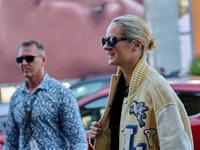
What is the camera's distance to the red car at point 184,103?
11.6ft

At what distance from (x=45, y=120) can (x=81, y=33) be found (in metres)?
11.2

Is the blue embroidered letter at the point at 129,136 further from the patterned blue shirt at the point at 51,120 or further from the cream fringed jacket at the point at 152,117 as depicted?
the patterned blue shirt at the point at 51,120

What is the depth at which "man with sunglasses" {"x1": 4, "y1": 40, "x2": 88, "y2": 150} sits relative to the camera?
241 centimetres

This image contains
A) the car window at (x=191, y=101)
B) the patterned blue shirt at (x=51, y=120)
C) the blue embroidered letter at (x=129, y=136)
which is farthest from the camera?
the car window at (x=191, y=101)

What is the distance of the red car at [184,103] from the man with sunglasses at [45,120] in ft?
4.47

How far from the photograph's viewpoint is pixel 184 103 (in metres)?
3.73

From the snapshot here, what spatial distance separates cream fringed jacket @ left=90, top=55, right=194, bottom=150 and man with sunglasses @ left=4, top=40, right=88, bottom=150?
88cm

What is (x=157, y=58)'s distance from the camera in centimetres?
1441

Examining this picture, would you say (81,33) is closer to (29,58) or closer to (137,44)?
(29,58)

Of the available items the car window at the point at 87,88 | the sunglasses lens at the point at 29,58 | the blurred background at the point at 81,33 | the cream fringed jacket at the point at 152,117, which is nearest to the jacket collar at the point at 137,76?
the cream fringed jacket at the point at 152,117

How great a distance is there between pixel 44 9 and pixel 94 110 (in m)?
9.69

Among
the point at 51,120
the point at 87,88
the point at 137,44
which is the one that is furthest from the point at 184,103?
the point at 87,88

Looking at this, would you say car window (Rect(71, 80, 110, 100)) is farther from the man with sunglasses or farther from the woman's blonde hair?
the woman's blonde hair

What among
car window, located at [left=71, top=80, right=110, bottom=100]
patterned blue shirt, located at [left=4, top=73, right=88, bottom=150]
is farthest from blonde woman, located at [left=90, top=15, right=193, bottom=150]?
car window, located at [left=71, top=80, right=110, bottom=100]
